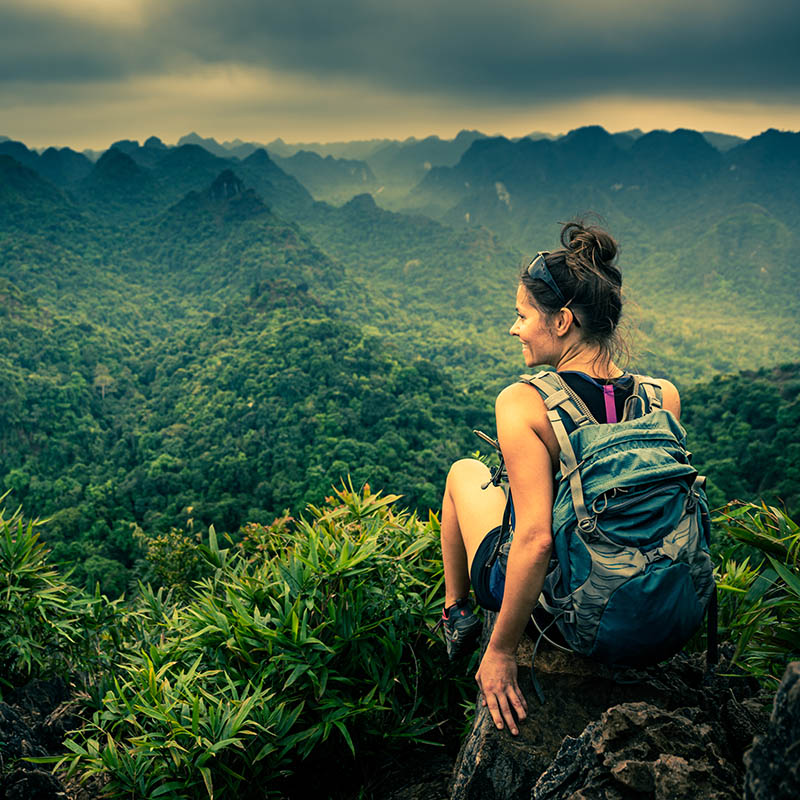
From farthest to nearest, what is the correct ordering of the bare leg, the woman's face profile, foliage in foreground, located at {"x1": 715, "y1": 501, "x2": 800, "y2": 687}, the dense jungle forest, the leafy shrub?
1. the leafy shrub
2. the dense jungle forest
3. the bare leg
4. foliage in foreground, located at {"x1": 715, "y1": 501, "x2": 800, "y2": 687}
5. the woman's face profile

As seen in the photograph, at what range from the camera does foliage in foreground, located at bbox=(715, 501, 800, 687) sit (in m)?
1.58

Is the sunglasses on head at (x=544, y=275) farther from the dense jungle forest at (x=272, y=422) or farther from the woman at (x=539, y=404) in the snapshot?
the dense jungle forest at (x=272, y=422)

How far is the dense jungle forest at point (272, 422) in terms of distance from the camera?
2.00 meters

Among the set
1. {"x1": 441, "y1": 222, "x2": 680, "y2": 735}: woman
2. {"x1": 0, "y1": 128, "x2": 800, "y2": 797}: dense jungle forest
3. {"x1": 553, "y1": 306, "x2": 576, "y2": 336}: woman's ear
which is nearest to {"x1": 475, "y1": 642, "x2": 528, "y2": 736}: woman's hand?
{"x1": 441, "y1": 222, "x2": 680, "y2": 735}: woman

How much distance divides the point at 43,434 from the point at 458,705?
1280 inches

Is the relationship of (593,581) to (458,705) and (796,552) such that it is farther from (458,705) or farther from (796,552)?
(458,705)

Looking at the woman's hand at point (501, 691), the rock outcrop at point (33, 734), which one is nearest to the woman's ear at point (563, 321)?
the woman's hand at point (501, 691)

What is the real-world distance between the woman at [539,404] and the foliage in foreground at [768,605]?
1.80ft

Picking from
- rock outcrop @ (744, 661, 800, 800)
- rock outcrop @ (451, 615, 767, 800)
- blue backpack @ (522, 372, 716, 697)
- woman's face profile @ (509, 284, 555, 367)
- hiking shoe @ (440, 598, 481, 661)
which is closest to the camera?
rock outcrop @ (744, 661, 800, 800)

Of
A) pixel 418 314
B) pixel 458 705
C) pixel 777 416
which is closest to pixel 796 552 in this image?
pixel 458 705

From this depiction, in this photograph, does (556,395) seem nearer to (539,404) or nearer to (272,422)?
(539,404)

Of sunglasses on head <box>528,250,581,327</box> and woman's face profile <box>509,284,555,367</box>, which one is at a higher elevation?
sunglasses on head <box>528,250,581,327</box>

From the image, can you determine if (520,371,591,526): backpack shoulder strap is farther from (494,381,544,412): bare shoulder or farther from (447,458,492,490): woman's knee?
(447,458,492,490): woman's knee

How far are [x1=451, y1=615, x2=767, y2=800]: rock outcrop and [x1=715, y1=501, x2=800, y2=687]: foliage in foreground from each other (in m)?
0.09
